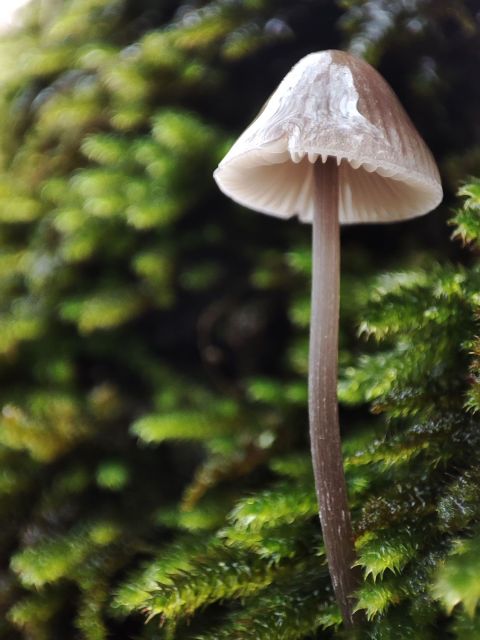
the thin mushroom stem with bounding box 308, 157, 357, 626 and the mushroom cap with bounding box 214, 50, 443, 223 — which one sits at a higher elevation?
the mushroom cap with bounding box 214, 50, 443, 223

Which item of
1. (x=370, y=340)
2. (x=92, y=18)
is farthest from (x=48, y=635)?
(x=92, y=18)

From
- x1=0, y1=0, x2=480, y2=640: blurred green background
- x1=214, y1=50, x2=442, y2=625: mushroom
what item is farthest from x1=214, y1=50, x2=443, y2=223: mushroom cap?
x1=0, y1=0, x2=480, y2=640: blurred green background

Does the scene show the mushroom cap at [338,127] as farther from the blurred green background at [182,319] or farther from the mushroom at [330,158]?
the blurred green background at [182,319]

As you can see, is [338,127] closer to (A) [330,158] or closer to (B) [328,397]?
(A) [330,158]

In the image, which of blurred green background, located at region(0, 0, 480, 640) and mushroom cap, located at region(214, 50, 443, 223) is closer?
mushroom cap, located at region(214, 50, 443, 223)

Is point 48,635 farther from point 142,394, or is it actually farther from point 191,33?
point 191,33

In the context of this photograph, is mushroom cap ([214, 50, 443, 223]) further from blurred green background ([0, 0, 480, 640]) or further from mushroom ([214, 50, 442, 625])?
blurred green background ([0, 0, 480, 640])

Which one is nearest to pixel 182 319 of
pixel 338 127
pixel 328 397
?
pixel 328 397
